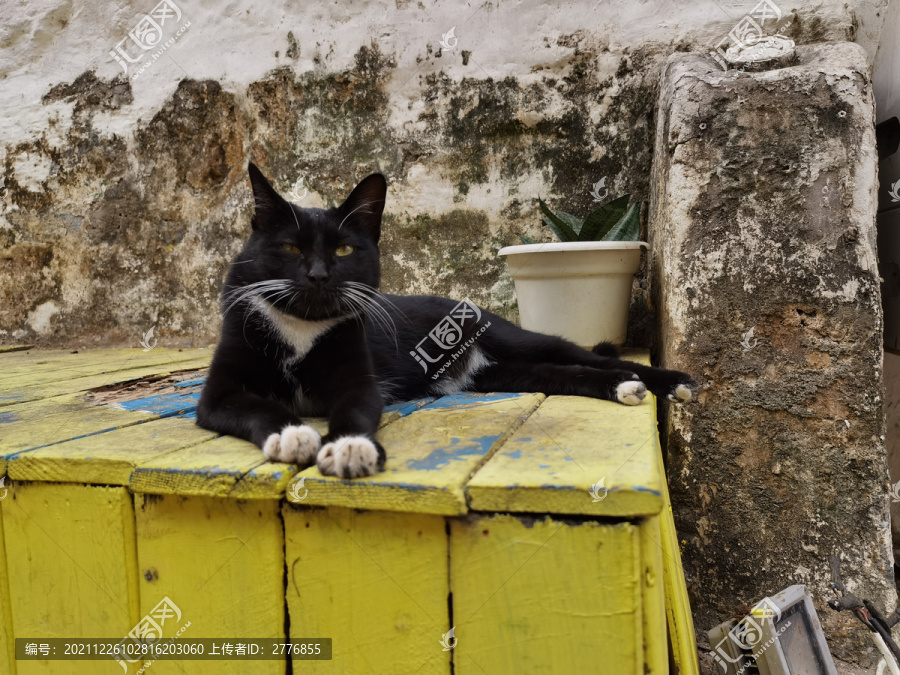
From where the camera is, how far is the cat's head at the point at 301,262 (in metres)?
1.44

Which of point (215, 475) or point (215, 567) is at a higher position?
point (215, 475)

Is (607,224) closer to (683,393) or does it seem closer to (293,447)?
(683,393)

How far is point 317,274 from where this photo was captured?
Result: 141 cm

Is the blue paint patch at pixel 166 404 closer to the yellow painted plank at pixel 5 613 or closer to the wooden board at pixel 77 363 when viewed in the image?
the yellow painted plank at pixel 5 613

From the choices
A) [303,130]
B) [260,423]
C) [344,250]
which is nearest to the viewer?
[260,423]

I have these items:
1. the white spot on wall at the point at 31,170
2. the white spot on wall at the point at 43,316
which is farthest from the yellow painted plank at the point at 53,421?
the white spot on wall at the point at 31,170

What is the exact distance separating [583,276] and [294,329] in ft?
3.79

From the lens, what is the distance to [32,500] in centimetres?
109

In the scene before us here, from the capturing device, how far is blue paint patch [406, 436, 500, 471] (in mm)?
985

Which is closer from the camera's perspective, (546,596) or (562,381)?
(546,596)

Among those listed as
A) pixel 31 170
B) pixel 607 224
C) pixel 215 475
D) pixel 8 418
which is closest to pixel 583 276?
pixel 607 224

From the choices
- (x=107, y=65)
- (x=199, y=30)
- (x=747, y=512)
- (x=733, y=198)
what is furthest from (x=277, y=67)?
(x=747, y=512)

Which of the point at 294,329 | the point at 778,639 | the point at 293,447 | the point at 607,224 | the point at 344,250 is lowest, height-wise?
the point at 778,639

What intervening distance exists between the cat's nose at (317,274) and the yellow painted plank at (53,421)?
55 cm
